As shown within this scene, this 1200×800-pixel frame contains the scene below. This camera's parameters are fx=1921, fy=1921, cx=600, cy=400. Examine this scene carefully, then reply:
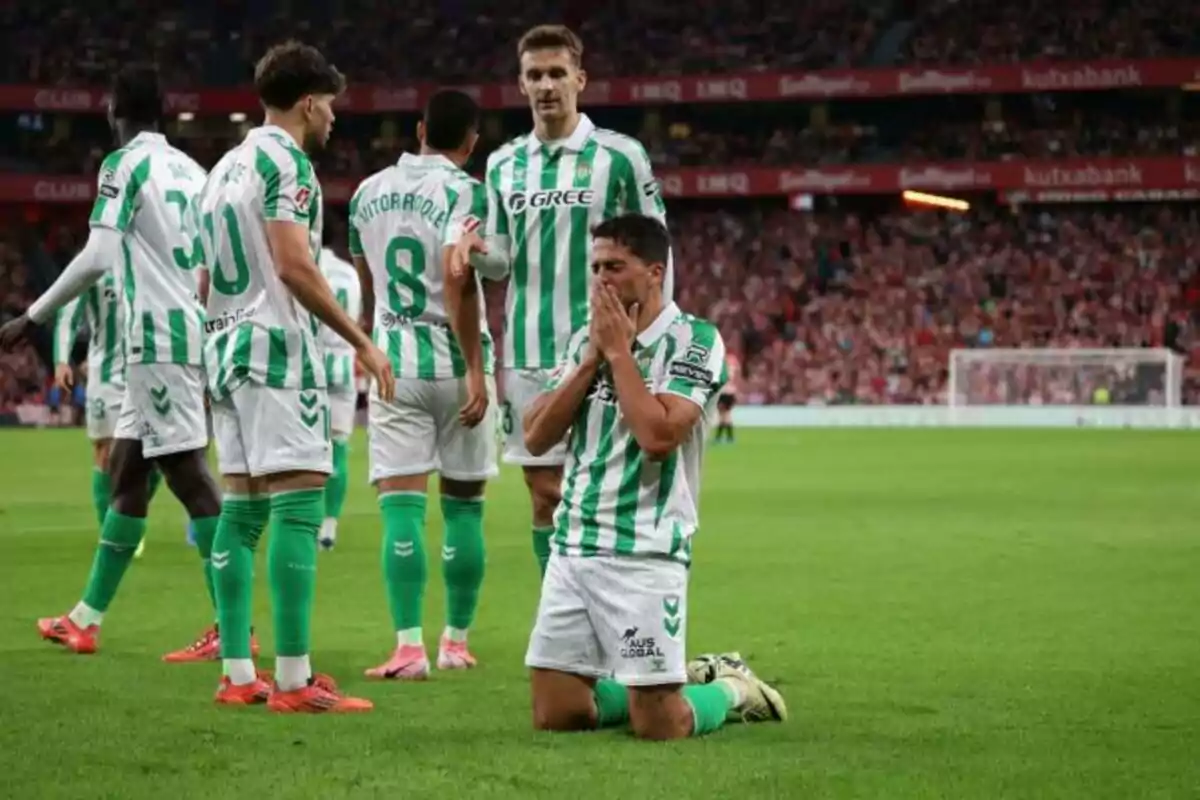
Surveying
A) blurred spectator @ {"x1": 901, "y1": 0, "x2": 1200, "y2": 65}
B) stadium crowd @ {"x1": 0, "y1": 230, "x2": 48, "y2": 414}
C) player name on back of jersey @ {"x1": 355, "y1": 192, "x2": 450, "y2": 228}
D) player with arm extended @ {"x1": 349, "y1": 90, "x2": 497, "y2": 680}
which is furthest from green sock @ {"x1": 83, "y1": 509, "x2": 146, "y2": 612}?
blurred spectator @ {"x1": 901, "y1": 0, "x2": 1200, "y2": 65}

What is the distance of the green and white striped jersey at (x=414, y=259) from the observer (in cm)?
728

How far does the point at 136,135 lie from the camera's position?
24.9 ft

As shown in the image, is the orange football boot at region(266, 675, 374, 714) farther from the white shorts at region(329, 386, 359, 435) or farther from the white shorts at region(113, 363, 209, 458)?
the white shorts at region(329, 386, 359, 435)

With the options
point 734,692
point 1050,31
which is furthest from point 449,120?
point 1050,31

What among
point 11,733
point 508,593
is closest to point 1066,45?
point 508,593

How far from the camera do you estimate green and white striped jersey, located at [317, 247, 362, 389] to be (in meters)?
11.7

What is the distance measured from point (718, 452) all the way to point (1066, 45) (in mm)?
22134

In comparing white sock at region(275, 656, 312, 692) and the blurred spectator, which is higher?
the blurred spectator

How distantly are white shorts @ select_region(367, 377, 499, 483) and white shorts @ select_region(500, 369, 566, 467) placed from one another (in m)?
0.26

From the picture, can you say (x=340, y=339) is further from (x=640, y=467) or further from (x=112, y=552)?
(x=640, y=467)

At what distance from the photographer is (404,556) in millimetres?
7059

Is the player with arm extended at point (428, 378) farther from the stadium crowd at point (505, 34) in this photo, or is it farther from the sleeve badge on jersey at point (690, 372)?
the stadium crowd at point (505, 34)

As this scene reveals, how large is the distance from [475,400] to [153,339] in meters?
1.46

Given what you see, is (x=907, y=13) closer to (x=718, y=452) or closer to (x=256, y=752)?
(x=718, y=452)
